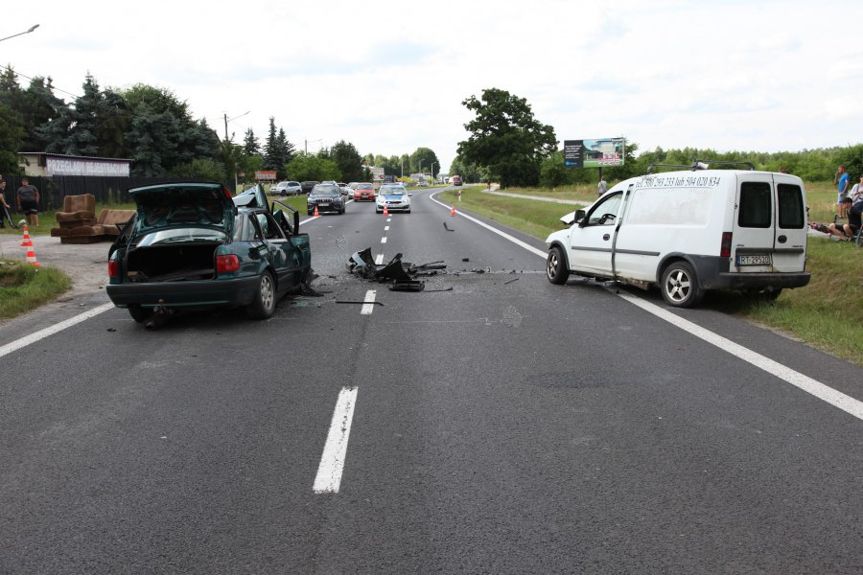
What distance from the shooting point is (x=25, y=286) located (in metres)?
11.8

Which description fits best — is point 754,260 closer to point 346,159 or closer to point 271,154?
point 271,154

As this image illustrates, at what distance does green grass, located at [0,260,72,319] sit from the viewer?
1064cm

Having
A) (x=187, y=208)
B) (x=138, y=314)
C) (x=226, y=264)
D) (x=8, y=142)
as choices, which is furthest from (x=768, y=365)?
(x=8, y=142)

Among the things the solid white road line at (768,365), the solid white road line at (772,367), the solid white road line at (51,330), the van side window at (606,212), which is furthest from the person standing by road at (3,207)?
the solid white road line at (772,367)

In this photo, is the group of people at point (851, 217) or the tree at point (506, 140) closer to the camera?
the group of people at point (851, 217)

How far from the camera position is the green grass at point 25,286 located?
10641 mm

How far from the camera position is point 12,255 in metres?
16.8

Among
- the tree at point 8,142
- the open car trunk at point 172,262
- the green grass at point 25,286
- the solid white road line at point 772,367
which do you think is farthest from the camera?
the tree at point 8,142

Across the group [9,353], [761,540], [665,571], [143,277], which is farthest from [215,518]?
[143,277]

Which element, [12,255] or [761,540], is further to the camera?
[12,255]

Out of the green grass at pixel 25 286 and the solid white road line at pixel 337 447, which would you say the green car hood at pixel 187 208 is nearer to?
the green grass at pixel 25 286

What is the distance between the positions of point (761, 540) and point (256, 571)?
7.92 feet

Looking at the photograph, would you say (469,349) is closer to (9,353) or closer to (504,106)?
(9,353)

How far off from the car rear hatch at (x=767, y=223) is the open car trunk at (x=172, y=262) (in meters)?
6.82
